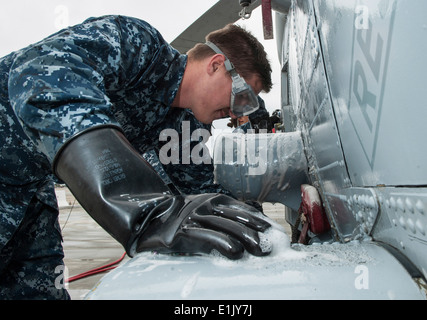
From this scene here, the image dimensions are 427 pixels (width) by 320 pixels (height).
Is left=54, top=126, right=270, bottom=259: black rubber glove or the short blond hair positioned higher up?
the short blond hair

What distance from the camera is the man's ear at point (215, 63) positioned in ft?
5.08

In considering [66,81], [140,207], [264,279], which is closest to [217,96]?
[66,81]

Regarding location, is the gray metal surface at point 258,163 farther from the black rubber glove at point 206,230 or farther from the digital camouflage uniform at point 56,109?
the black rubber glove at point 206,230

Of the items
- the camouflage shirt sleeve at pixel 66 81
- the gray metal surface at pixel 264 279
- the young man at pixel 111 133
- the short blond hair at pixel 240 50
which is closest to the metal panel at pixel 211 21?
the short blond hair at pixel 240 50

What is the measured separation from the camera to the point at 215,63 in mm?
1561

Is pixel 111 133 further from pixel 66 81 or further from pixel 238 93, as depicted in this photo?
pixel 238 93

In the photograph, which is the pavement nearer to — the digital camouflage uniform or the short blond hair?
the digital camouflage uniform

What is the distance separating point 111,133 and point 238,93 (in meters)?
0.94

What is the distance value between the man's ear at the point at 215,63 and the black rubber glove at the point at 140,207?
2.87ft

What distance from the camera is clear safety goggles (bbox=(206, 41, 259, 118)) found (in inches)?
62.1

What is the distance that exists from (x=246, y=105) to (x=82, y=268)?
7.56 ft

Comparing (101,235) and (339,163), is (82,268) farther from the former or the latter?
(339,163)

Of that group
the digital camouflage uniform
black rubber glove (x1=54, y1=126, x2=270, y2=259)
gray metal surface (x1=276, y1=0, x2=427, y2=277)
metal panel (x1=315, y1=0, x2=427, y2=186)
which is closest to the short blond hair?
the digital camouflage uniform

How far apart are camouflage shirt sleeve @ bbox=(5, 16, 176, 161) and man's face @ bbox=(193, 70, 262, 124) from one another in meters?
0.53
